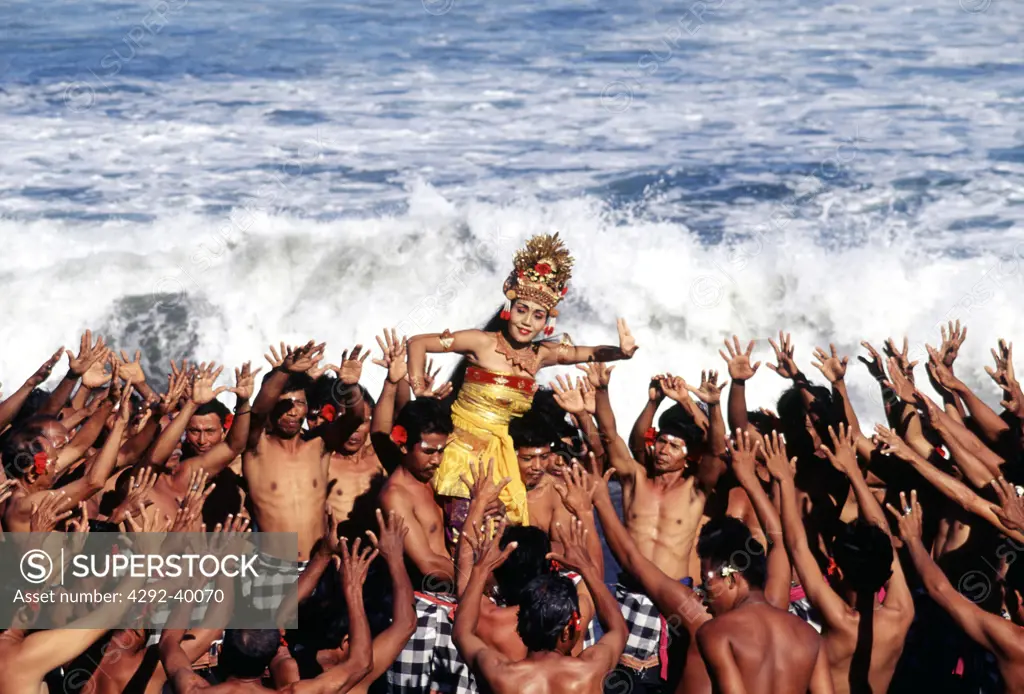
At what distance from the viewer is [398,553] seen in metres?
5.66

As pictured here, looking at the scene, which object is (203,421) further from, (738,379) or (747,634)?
(747,634)

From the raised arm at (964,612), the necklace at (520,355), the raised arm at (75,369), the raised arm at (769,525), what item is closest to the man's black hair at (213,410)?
the raised arm at (75,369)

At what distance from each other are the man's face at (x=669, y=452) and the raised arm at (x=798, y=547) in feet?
3.37

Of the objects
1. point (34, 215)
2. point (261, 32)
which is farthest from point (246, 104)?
point (34, 215)

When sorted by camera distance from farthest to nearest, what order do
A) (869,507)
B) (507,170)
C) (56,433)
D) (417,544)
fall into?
(507,170), (417,544), (56,433), (869,507)

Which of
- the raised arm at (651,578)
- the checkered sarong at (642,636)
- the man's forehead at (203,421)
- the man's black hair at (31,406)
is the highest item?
the raised arm at (651,578)

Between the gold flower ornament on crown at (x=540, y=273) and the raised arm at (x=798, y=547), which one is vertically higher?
the gold flower ornament on crown at (x=540, y=273)

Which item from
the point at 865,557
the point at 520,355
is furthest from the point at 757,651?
the point at 520,355

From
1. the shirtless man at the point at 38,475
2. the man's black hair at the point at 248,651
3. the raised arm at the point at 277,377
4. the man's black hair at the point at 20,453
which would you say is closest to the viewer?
the man's black hair at the point at 248,651

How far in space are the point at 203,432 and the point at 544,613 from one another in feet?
9.70

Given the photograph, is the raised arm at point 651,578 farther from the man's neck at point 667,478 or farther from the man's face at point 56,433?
the man's face at point 56,433

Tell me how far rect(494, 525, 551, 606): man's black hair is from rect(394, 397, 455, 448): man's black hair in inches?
47.9

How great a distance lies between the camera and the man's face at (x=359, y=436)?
754cm

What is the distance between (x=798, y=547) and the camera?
19.1 ft
